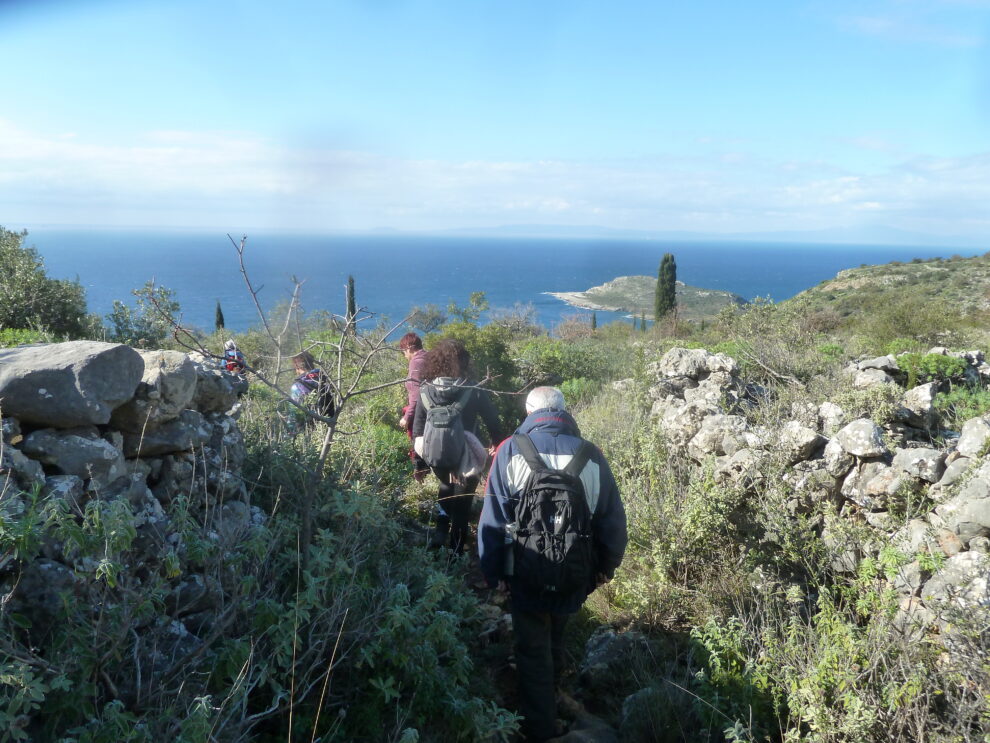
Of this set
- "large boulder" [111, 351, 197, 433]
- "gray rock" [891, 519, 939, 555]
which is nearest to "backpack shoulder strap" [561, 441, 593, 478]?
"gray rock" [891, 519, 939, 555]

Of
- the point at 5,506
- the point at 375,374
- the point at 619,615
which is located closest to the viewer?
the point at 5,506

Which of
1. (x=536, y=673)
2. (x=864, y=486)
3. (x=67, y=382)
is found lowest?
(x=536, y=673)

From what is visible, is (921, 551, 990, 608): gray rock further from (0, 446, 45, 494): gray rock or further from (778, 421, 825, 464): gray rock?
(0, 446, 45, 494): gray rock

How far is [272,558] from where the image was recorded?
3479 mm

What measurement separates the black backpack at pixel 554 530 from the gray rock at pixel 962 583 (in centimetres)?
179

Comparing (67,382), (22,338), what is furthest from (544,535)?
(22,338)

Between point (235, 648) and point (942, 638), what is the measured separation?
3.39 meters

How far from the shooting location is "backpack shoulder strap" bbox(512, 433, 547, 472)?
3.34 m

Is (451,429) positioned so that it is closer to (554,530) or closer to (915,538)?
(554,530)

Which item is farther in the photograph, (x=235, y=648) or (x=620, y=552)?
(x=620, y=552)

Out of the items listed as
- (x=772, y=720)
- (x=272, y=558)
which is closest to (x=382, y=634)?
(x=272, y=558)

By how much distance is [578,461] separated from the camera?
3354mm

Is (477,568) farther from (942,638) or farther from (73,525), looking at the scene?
(73,525)

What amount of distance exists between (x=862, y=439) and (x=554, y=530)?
9.27 ft
